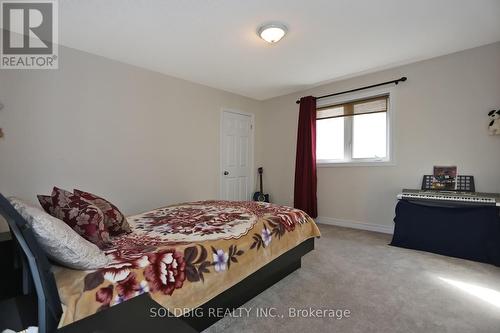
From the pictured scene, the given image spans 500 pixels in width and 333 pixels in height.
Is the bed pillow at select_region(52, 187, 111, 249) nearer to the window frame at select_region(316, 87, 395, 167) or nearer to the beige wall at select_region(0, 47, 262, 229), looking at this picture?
the beige wall at select_region(0, 47, 262, 229)

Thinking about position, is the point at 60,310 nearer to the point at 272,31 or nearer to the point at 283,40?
the point at 272,31

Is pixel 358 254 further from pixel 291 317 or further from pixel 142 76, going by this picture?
pixel 142 76

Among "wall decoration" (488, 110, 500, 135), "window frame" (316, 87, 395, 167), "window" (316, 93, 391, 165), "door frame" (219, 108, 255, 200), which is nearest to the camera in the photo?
"wall decoration" (488, 110, 500, 135)

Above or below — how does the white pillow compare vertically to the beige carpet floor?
above

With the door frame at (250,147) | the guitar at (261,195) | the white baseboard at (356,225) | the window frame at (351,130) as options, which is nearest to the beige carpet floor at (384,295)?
the white baseboard at (356,225)

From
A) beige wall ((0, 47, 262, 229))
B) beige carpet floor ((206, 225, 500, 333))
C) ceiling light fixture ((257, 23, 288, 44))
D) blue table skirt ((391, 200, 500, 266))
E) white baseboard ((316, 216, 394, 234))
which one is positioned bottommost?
beige carpet floor ((206, 225, 500, 333))

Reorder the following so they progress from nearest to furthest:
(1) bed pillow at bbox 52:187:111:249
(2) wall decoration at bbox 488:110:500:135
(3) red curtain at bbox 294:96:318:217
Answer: (1) bed pillow at bbox 52:187:111:249, (2) wall decoration at bbox 488:110:500:135, (3) red curtain at bbox 294:96:318:217

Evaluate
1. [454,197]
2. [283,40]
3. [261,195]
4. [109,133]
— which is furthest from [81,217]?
[261,195]

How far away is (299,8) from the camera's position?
2.08 metres

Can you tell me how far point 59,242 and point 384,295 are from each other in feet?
7.10

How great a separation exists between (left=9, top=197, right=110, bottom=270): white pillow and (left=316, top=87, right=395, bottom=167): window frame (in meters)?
3.59

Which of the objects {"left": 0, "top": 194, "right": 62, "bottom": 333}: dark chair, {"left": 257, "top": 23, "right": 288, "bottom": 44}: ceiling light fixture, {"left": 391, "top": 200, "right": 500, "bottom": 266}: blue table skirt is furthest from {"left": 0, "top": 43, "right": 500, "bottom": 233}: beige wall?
{"left": 0, "top": 194, "right": 62, "bottom": 333}: dark chair

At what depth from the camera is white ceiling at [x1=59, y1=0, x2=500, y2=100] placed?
2059mm

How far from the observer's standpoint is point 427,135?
123 inches
